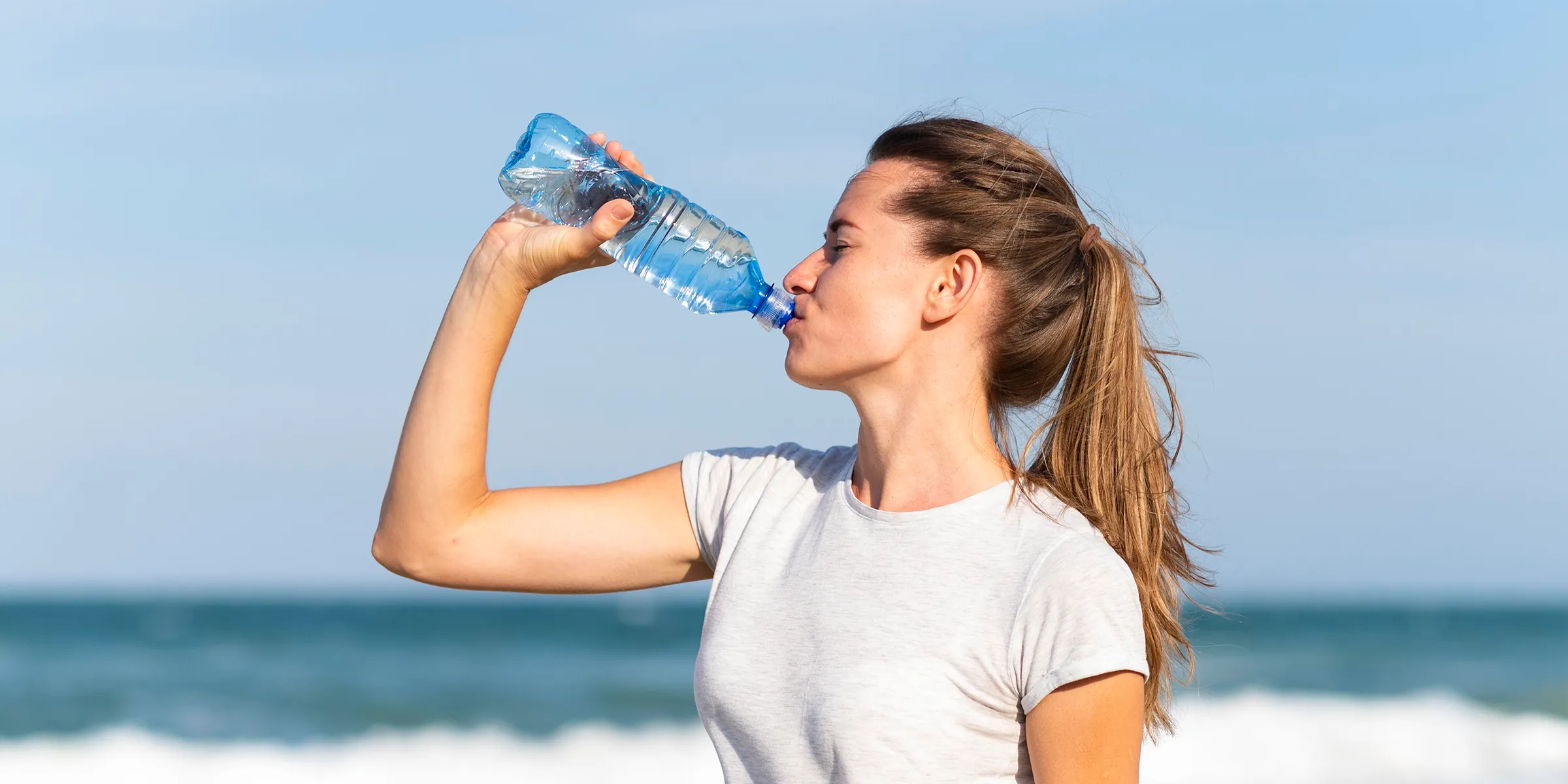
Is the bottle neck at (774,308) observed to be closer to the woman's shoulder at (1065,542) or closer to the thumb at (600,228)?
the thumb at (600,228)

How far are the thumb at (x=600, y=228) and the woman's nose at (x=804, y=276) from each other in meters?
0.30

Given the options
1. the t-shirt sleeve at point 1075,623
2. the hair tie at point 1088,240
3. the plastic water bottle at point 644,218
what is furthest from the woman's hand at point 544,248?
the t-shirt sleeve at point 1075,623

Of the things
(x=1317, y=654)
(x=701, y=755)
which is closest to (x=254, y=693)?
(x=701, y=755)

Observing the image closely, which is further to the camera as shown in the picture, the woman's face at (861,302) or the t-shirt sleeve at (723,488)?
the t-shirt sleeve at (723,488)

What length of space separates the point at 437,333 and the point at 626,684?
14.2 m

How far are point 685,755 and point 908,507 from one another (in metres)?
7.74

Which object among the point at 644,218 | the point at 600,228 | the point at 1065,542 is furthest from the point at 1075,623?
the point at 644,218

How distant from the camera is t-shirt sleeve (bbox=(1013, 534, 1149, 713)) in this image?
6.52 feet

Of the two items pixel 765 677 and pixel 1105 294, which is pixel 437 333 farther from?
pixel 1105 294

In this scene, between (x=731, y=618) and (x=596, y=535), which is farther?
(x=596, y=535)

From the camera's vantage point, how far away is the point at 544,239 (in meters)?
2.43

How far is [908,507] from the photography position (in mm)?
2318

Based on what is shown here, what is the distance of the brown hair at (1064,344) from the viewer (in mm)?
2355

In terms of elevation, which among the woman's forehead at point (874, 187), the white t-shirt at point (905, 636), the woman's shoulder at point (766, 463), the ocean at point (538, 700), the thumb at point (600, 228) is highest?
the woman's forehead at point (874, 187)
